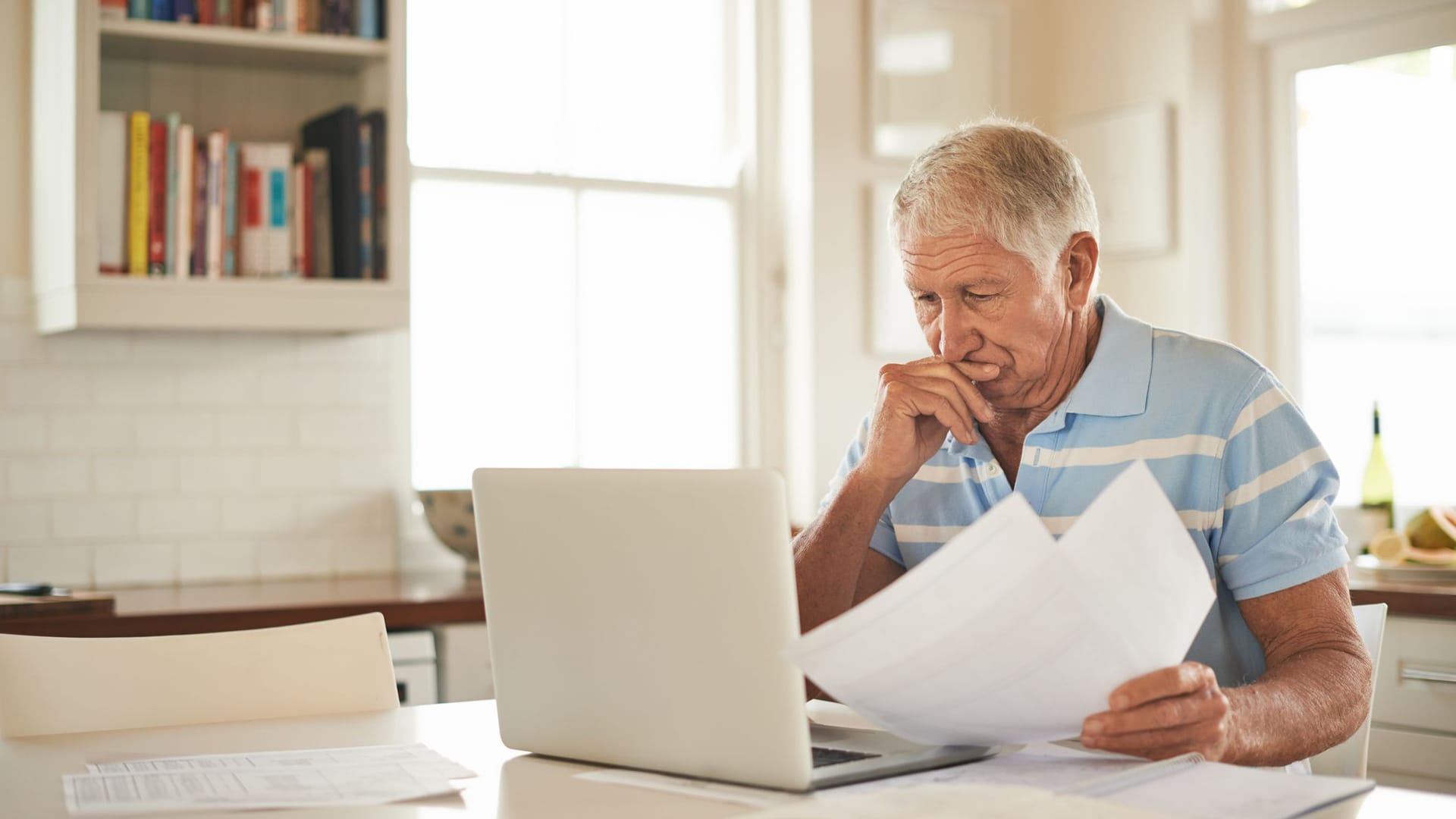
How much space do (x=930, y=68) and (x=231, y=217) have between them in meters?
1.92

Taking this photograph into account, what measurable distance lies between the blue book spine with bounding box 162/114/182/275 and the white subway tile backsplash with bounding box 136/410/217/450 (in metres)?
0.41

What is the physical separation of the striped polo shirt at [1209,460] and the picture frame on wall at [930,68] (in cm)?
215

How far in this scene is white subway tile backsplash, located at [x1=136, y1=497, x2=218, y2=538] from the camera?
311 centimetres

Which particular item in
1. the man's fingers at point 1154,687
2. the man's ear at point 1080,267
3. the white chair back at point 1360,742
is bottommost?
the white chair back at point 1360,742

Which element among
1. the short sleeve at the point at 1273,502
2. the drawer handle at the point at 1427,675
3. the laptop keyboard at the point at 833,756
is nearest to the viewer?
the laptop keyboard at the point at 833,756

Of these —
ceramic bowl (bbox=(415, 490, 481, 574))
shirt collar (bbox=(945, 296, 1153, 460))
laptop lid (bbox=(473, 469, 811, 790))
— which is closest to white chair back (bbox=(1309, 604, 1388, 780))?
shirt collar (bbox=(945, 296, 1153, 460))

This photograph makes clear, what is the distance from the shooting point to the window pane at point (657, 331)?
3713 mm

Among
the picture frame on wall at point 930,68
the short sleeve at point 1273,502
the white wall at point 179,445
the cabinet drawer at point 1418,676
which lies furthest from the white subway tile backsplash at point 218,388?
the cabinet drawer at point 1418,676

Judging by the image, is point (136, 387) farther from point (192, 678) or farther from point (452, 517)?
point (192, 678)

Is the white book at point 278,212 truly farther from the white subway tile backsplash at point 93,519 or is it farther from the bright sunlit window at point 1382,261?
the bright sunlit window at point 1382,261

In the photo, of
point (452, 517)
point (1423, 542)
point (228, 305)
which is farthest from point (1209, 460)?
point (228, 305)

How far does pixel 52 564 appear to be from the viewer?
3.01m

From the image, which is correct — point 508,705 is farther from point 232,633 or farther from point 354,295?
point 354,295

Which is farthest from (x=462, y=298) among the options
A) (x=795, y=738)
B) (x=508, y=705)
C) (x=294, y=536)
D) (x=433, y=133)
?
(x=795, y=738)
